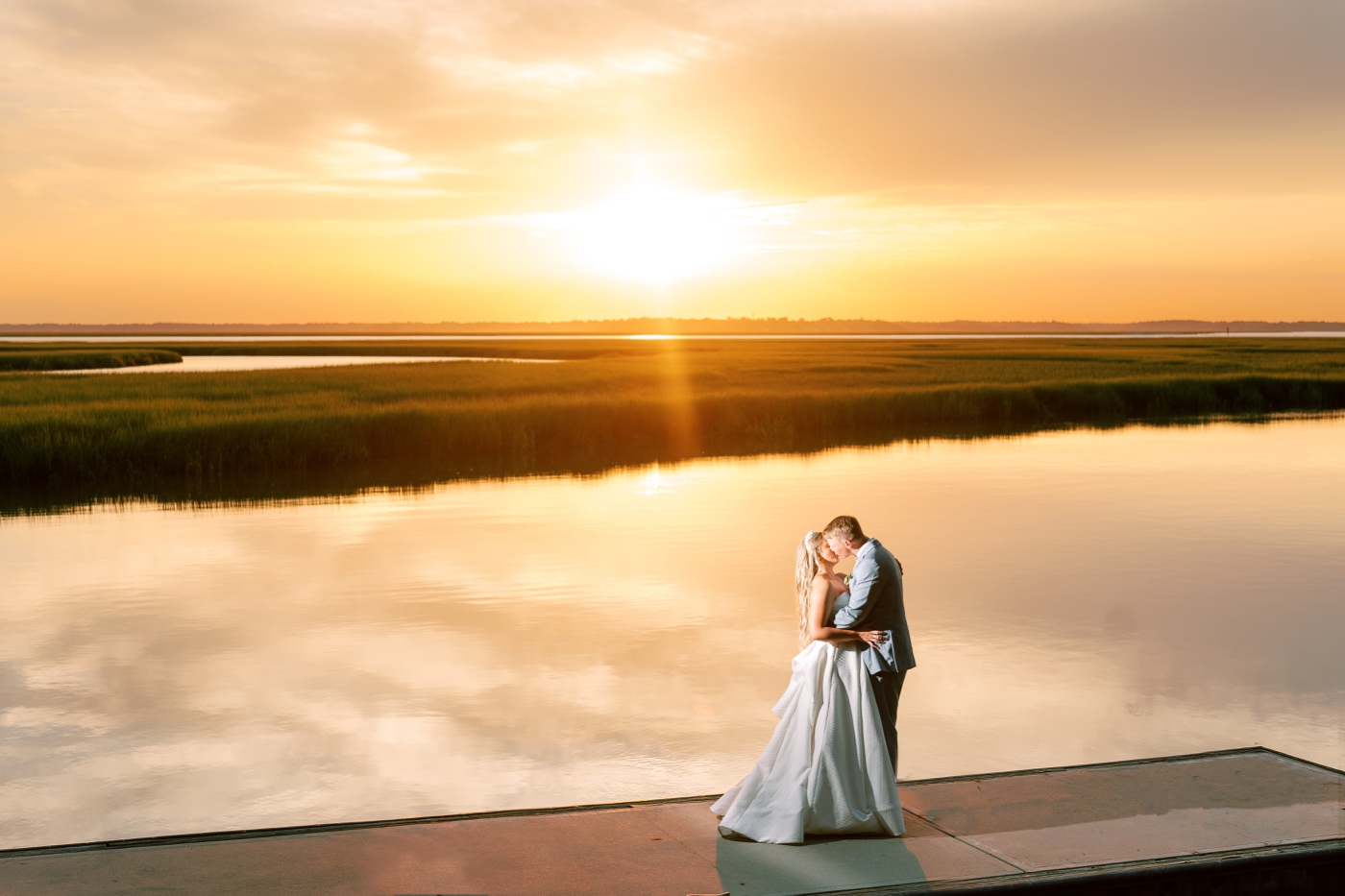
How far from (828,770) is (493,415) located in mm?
29306

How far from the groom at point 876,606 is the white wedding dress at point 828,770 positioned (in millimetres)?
108

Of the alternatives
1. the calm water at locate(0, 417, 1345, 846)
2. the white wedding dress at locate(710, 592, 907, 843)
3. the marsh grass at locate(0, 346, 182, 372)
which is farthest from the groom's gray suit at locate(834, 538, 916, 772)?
the marsh grass at locate(0, 346, 182, 372)

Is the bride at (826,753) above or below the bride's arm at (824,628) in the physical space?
below

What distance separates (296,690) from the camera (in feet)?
41.7

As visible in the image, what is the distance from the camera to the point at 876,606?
698 centimetres

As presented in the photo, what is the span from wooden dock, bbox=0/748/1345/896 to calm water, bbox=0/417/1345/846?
7.22 ft

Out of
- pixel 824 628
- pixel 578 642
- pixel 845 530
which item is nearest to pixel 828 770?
pixel 824 628

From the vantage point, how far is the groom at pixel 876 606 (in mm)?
6793

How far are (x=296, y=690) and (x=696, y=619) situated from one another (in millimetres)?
4910

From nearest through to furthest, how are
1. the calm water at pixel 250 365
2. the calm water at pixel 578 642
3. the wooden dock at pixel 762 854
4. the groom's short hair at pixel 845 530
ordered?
1. the wooden dock at pixel 762 854
2. the groom's short hair at pixel 845 530
3. the calm water at pixel 578 642
4. the calm water at pixel 250 365

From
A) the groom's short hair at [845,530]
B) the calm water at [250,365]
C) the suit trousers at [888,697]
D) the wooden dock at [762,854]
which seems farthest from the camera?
the calm water at [250,365]

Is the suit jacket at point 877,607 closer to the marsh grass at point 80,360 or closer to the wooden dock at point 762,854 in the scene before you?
the wooden dock at point 762,854

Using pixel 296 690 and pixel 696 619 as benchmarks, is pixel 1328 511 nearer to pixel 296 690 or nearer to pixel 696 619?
pixel 696 619

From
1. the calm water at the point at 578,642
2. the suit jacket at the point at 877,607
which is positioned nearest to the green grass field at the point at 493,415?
the calm water at the point at 578,642
